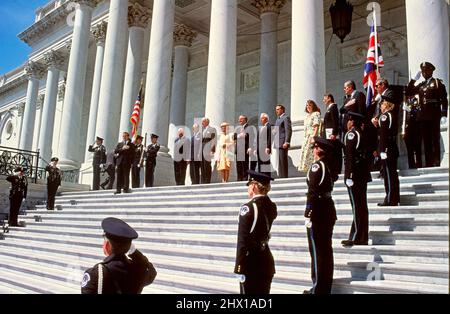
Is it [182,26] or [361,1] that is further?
[182,26]

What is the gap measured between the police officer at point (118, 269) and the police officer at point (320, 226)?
242 cm

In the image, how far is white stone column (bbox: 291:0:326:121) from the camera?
1249cm

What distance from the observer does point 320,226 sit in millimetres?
5102

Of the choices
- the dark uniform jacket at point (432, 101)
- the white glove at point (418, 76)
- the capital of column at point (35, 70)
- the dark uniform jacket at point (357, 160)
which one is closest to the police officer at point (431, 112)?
the dark uniform jacket at point (432, 101)

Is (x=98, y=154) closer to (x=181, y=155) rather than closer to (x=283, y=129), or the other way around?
(x=181, y=155)

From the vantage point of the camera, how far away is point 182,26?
24.9 m

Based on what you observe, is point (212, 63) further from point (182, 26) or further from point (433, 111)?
point (182, 26)

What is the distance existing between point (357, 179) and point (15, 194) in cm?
Result: 1137

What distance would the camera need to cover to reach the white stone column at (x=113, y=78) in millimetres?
19312

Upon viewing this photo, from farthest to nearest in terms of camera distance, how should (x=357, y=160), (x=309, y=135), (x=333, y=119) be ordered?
(x=309, y=135) → (x=333, y=119) → (x=357, y=160)

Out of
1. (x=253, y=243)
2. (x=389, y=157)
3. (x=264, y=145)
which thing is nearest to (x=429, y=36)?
(x=389, y=157)
